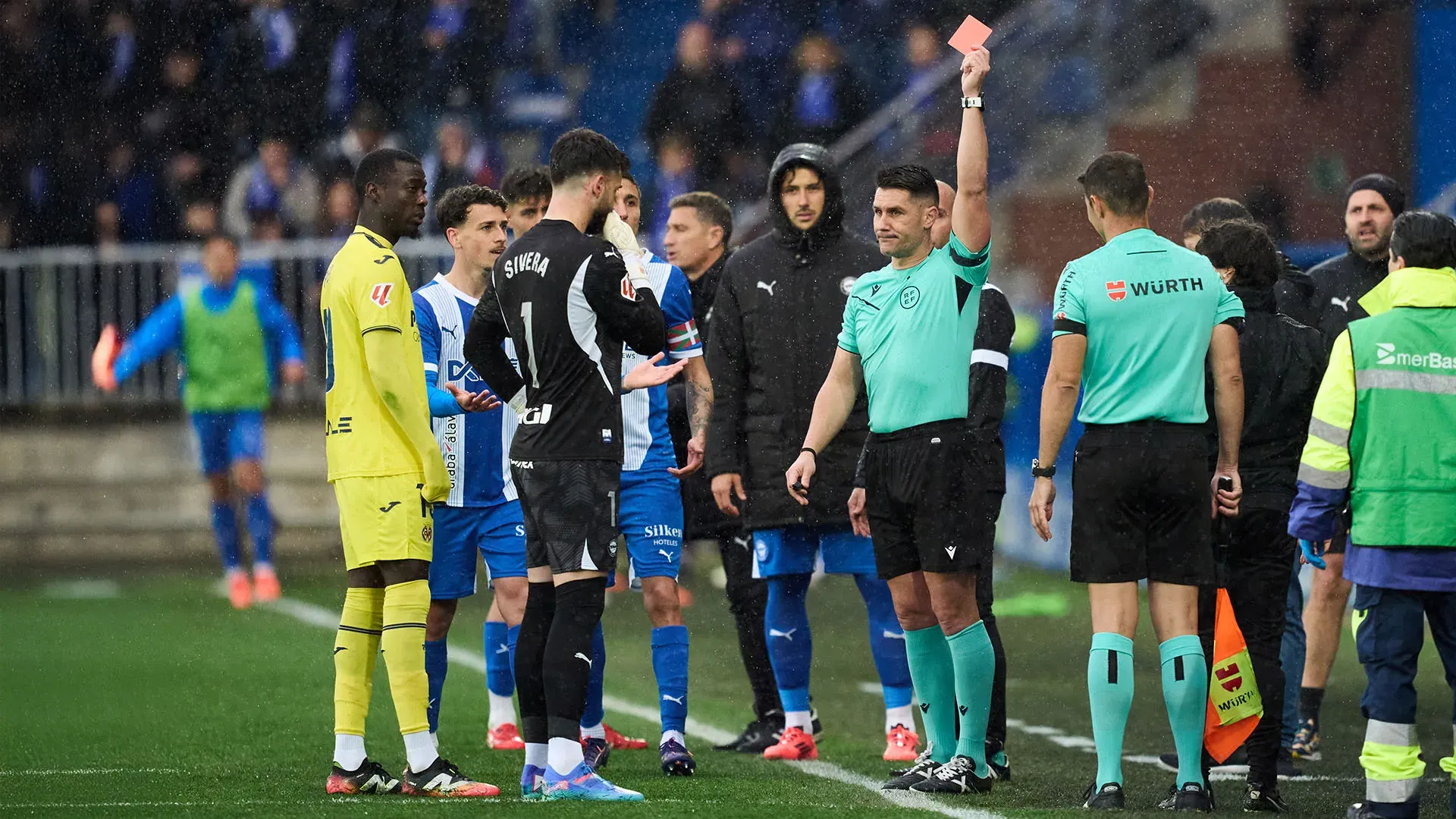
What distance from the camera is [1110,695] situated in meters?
6.08

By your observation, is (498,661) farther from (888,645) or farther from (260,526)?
(260,526)

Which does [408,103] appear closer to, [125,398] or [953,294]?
[125,398]

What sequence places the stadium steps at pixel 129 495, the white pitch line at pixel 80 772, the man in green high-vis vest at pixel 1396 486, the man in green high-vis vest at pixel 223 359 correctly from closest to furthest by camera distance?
the man in green high-vis vest at pixel 1396 486
the white pitch line at pixel 80 772
the man in green high-vis vest at pixel 223 359
the stadium steps at pixel 129 495

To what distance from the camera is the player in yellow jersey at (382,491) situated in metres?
6.27

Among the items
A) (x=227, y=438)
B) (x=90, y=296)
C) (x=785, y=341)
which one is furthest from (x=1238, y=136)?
(x=90, y=296)

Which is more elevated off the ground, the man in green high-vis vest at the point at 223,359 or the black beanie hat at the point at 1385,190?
the black beanie hat at the point at 1385,190

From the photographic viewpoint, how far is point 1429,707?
350 inches

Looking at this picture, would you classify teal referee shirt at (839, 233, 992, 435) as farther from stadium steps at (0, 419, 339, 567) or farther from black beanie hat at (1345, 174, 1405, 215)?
stadium steps at (0, 419, 339, 567)

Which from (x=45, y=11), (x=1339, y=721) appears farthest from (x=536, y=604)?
(x=45, y=11)

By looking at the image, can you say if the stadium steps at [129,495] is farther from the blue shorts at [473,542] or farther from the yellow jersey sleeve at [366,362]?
the yellow jersey sleeve at [366,362]

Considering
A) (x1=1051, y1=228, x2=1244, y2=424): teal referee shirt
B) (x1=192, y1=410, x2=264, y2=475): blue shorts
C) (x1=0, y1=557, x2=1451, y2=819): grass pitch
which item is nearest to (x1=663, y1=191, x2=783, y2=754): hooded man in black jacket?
(x1=0, y1=557, x2=1451, y2=819): grass pitch

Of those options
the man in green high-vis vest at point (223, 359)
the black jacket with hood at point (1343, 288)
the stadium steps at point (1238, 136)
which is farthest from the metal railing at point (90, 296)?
the black jacket with hood at point (1343, 288)

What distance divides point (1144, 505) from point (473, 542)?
2.63 meters

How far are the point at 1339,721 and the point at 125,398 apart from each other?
427 inches
